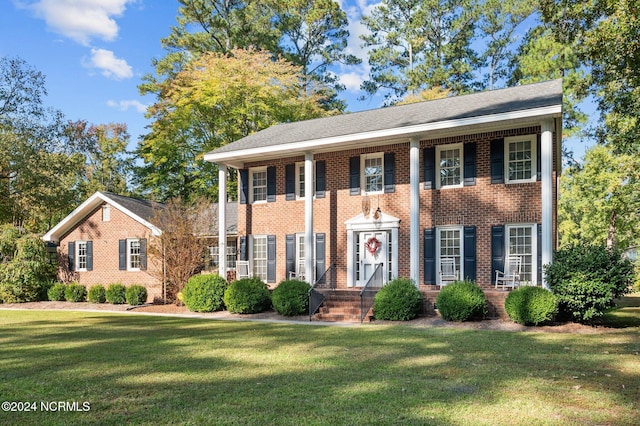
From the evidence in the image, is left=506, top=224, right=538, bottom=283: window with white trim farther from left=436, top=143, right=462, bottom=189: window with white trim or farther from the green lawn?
the green lawn

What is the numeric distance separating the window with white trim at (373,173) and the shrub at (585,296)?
6.71 meters

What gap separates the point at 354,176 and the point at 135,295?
989 cm

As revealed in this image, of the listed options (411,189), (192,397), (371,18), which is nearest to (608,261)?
(411,189)

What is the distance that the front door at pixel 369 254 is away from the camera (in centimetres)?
1698

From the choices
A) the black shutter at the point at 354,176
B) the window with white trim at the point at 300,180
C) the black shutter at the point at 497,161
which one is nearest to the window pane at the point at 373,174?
the black shutter at the point at 354,176

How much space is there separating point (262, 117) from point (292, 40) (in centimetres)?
1119

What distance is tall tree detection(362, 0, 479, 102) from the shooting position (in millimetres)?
33875

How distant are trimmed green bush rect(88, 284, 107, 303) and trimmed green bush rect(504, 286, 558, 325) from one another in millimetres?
16254

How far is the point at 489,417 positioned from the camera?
17.1 ft

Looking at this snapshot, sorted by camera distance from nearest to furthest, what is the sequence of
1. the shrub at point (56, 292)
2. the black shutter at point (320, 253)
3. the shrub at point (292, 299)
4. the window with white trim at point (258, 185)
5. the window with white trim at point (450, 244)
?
the shrub at point (292, 299) → the window with white trim at point (450, 244) → the black shutter at point (320, 253) → the window with white trim at point (258, 185) → the shrub at point (56, 292)

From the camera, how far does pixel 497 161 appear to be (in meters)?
15.3

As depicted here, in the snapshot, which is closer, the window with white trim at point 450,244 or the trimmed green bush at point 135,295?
the window with white trim at point 450,244

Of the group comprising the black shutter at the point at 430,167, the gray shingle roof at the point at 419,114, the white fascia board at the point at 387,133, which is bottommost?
the black shutter at the point at 430,167

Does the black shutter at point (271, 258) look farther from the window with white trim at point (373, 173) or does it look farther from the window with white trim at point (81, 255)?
the window with white trim at point (81, 255)
